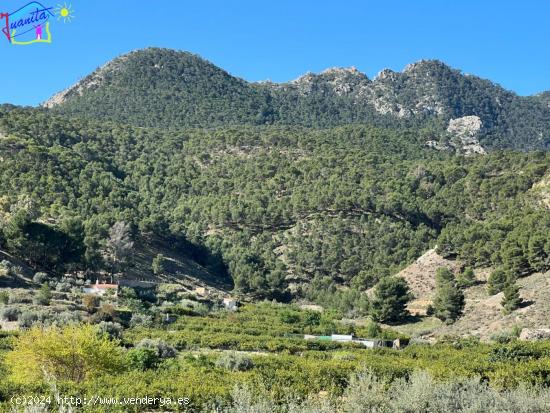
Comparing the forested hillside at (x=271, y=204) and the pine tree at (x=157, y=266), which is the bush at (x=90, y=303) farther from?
the pine tree at (x=157, y=266)

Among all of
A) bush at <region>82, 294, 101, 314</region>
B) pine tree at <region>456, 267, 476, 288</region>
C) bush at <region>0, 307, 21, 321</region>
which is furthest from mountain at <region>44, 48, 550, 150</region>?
bush at <region>0, 307, 21, 321</region>

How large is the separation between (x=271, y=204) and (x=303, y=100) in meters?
93.8

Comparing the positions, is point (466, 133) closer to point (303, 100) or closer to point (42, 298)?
point (303, 100)

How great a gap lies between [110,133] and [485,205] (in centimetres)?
6660

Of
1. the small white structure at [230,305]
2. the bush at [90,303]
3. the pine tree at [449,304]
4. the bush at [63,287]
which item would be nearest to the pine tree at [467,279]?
the pine tree at [449,304]

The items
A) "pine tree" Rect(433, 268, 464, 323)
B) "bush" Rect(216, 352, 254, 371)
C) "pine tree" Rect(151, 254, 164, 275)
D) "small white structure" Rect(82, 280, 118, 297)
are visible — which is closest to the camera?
"bush" Rect(216, 352, 254, 371)

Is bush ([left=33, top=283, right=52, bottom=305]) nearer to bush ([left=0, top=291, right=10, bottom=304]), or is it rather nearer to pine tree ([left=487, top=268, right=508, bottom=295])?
bush ([left=0, top=291, right=10, bottom=304])

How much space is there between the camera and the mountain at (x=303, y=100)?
140 m

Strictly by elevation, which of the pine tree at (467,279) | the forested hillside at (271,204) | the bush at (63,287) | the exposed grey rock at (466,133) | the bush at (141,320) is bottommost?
the bush at (141,320)

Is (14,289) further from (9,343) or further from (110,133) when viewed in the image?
(110,133)

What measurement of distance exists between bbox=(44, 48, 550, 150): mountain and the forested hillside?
3135 centimetres

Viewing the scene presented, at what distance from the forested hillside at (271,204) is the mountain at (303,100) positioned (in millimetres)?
31348

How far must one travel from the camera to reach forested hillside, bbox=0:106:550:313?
2357 inches

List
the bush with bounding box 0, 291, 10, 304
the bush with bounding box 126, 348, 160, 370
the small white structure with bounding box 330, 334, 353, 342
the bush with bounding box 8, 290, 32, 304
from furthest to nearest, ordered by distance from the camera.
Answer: the small white structure with bounding box 330, 334, 353, 342 → the bush with bounding box 8, 290, 32, 304 → the bush with bounding box 0, 291, 10, 304 → the bush with bounding box 126, 348, 160, 370
